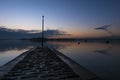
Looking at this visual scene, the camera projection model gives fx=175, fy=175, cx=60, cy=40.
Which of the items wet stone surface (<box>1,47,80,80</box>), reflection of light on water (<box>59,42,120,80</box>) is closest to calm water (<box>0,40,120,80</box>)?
reflection of light on water (<box>59,42,120,80</box>)

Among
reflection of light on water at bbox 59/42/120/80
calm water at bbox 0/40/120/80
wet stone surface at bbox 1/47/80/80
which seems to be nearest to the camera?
wet stone surface at bbox 1/47/80/80

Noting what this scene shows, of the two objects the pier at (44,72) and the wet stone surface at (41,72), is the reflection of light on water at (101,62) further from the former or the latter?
the wet stone surface at (41,72)

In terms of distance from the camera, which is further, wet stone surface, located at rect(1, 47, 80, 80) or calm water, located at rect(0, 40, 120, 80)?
calm water, located at rect(0, 40, 120, 80)

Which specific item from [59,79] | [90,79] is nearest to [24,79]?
[59,79]

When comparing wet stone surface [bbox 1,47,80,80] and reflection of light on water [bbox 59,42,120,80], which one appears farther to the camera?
reflection of light on water [bbox 59,42,120,80]

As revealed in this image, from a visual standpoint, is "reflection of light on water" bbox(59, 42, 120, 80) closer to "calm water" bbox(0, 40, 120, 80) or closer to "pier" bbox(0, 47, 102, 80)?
"calm water" bbox(0, 40, 120, 80)

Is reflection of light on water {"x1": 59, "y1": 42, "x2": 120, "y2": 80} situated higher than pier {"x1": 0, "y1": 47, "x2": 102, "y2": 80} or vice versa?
pier {"x1": 0, "y1": 47, "x2": 102, "y2": 80}

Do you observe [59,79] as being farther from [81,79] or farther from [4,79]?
[4,79]

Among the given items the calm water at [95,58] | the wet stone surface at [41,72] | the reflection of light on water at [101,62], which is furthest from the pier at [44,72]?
the calm water at [95,58]

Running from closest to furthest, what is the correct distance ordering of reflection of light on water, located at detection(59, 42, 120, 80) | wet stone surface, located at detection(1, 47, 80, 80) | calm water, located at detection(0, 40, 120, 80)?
wet stone surface, located at detection(1, 47, 80, 80) → reflection of light on water, located at detection(59, 42, 120, 80) → calm water, located at detection(0, 40, 120, 80)

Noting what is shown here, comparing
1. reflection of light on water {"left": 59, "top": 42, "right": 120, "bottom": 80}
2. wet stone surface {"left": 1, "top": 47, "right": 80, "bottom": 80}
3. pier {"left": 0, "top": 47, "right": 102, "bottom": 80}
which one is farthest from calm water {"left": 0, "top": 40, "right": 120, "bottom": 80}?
wet stone surface {"left": 1, "top": 47, "right": 80, "bottom": 80}

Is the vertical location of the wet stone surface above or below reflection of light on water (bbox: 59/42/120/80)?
above

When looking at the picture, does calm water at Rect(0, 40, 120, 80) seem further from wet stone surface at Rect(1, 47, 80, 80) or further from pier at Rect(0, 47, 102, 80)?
wet stone surface at Rect(1, 47, 80, 80)

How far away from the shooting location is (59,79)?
33.8 feet
